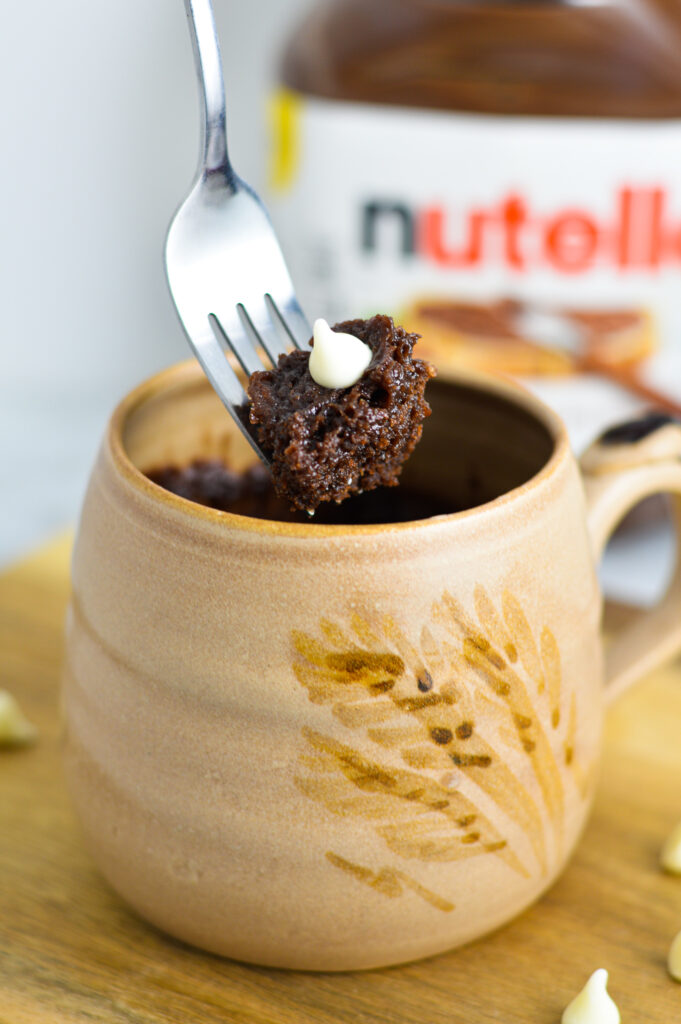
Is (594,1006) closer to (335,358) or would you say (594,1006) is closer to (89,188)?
(335,358)

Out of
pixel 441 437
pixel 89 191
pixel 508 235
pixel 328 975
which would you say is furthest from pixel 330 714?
pixel 89 191

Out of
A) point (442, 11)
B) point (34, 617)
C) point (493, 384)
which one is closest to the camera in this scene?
point (493, 384)

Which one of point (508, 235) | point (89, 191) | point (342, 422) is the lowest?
point (89, 191)

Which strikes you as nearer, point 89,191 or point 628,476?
point 628,476

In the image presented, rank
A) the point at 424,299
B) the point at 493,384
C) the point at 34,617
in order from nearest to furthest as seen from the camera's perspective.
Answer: the point at 493,384, the point at 34,617, the point at 424,299

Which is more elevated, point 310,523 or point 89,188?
point 310,523

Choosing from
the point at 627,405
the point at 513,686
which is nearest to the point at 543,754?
the point at 513,686

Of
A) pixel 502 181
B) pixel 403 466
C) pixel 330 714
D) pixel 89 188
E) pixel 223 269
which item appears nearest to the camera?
pixel 330 714

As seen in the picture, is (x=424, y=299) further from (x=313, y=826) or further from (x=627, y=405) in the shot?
(x=313, y=826)
